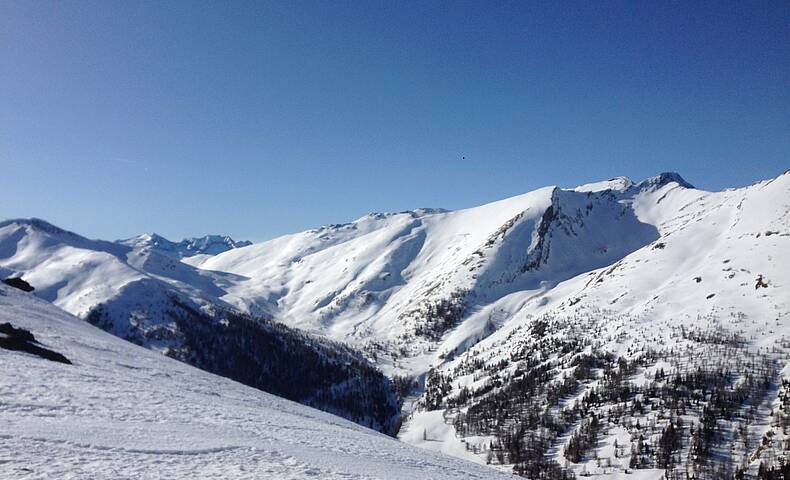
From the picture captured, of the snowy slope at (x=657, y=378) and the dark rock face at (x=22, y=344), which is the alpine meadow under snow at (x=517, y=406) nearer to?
the snowy slope at (x=657, y=378)

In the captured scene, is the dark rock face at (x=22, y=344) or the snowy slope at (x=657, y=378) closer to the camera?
the dark rock face at (x=22, y=344)

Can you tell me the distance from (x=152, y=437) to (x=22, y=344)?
23.6 meters

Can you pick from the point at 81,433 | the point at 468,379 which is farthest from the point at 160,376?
the point at 468,379

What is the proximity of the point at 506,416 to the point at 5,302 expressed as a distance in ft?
443

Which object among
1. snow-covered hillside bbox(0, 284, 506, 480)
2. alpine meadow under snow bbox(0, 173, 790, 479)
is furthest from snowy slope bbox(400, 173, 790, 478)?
snow-covered hillside bbox(0, 284, 506, 480)

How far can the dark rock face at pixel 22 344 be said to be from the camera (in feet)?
97.5

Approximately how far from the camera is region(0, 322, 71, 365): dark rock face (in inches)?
1170

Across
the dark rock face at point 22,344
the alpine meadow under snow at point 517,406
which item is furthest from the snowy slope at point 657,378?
the dark rock face at point 22,344

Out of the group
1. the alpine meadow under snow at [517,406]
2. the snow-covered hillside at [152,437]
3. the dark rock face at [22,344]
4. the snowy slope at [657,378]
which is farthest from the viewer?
the snowy slope at [657,378]

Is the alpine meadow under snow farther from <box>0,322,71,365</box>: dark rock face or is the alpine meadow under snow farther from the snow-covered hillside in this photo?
<box>0,322,71,365</box>: dark rock face

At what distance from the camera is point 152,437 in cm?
1630

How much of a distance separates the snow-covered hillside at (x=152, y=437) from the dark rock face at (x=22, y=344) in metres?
1.08

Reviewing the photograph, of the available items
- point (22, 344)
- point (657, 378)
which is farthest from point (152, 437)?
point (657, 378)

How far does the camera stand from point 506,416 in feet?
469
